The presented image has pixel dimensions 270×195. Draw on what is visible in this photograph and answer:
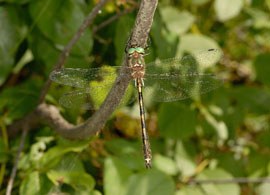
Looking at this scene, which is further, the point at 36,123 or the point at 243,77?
the point at 243,77

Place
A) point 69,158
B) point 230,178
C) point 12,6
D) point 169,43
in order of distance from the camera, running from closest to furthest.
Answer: point 69,158 → point 12,6 → point 169,43 → point 230,178

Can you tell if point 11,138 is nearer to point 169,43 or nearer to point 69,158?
point 69,158

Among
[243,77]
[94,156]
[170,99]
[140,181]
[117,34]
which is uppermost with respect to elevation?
[243,77]

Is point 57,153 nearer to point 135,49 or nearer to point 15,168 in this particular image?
point 15,168

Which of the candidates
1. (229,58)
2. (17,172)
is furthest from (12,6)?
(229,58)

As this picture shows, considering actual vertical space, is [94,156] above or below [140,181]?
above

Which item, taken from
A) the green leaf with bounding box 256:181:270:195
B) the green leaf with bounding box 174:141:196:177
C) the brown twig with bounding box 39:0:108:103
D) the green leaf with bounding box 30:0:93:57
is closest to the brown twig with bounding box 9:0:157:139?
the brown twig with bounding box 39:0:108:103

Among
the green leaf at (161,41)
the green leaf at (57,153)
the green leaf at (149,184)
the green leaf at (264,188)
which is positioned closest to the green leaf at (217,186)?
the green leaf at (264,188)

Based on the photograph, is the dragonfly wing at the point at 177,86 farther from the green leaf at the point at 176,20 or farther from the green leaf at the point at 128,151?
the green leaf at the point at 176,20
